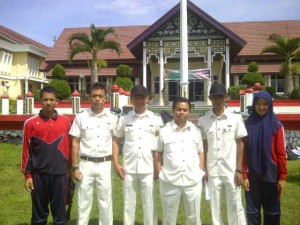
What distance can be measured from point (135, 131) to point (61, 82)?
50.0 feet

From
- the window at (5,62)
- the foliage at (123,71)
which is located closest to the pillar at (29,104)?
the foliage at (123,71)

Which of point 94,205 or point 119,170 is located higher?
point 119,170

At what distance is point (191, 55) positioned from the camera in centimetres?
2098

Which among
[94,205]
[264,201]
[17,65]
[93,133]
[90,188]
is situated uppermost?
[17,65]

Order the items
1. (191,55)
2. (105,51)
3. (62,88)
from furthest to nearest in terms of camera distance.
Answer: (105,51) < (191,55) < (62,88)

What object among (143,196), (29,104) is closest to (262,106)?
(143,196)

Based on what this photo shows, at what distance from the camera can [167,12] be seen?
18828 millimetres

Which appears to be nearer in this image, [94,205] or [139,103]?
[139,103]

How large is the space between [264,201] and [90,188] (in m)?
1.84

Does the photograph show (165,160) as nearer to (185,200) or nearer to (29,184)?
(185,200)

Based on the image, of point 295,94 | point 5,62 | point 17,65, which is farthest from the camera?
point 17,65

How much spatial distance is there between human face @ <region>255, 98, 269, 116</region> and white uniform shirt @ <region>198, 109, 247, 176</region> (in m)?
0.21

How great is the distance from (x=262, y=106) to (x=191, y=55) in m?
17.8

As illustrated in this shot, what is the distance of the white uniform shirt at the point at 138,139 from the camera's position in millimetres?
3643
